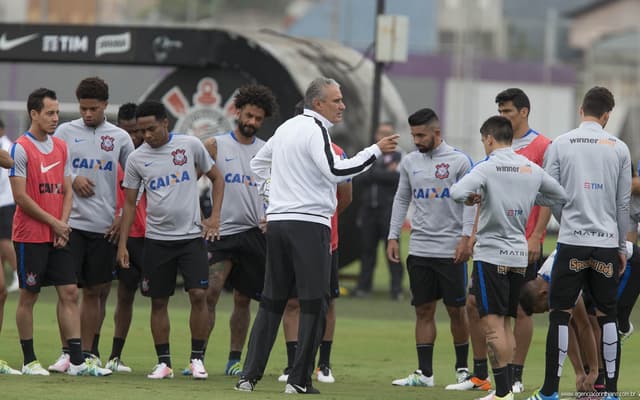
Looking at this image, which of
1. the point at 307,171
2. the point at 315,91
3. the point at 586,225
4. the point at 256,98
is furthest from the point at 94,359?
the point at 586,225

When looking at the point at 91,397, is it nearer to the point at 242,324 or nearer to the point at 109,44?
the point at 242,324

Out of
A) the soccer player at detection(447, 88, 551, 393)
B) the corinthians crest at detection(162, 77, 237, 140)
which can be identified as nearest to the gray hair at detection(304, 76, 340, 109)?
the soccer player at detection(447, 88, 551, 393)

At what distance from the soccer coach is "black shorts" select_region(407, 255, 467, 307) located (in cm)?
169

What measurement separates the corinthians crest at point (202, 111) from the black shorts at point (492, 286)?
993 centimetres

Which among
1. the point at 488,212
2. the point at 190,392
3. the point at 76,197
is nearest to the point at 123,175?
the point at 76,197

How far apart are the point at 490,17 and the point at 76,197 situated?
35.5m

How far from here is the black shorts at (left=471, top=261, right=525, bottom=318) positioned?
9945 mm

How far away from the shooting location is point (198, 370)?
11.3m

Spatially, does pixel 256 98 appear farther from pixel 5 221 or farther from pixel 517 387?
pixel 5 221

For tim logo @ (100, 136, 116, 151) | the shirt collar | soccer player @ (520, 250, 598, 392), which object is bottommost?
soccer player @ (520, 250, 598, 392)

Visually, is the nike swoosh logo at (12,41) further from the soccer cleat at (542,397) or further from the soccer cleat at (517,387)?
the soccer cleat at (542,397)

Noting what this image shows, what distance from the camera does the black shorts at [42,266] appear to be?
11.2 metres

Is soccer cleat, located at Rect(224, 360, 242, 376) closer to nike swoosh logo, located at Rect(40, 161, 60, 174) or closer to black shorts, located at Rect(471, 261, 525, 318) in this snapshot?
nike swoosh logo, located at Rect(40, 161, 60, 174)

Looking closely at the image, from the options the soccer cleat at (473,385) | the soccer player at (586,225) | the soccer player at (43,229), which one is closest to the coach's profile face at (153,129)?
the soccer player at (43,229)
